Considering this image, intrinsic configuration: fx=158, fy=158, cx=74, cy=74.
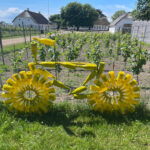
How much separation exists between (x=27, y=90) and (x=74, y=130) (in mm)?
1052

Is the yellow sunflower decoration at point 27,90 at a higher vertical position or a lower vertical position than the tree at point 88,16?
lower

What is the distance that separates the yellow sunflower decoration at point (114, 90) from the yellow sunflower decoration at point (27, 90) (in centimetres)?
78

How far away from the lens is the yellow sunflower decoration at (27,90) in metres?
2.71

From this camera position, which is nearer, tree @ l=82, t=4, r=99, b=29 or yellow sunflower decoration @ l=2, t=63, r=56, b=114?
yellow sunflower decoration @ l=2, t=63, r=56, b=114

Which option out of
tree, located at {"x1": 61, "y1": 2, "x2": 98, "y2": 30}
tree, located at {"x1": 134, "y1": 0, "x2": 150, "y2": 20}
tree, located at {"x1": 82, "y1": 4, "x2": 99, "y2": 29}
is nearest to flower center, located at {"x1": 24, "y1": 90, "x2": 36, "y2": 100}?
tree, located at {"x1": 134, "y1": 0, "x2": 150, "y2": 20}

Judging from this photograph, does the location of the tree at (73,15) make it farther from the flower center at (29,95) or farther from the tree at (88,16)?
the flower center at (29,95)

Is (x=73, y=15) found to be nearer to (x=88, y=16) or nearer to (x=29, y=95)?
(x=88, y=16)

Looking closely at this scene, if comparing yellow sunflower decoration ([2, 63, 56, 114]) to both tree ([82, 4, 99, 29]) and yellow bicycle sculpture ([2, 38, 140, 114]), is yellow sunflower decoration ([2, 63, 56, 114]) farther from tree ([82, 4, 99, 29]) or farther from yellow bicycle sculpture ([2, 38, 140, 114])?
tree ([82, 4, 99, 29])

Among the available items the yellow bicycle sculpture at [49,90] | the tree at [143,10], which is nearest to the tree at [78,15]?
the tree at [143,10]

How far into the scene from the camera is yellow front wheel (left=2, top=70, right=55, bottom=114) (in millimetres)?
2709

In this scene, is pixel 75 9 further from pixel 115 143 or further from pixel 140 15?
pixel 115 143

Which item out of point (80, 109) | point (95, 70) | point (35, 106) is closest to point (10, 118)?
point (35, 106)

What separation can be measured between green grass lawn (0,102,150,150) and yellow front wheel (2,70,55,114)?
19 cm

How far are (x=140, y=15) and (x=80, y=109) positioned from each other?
1724 centimetres
